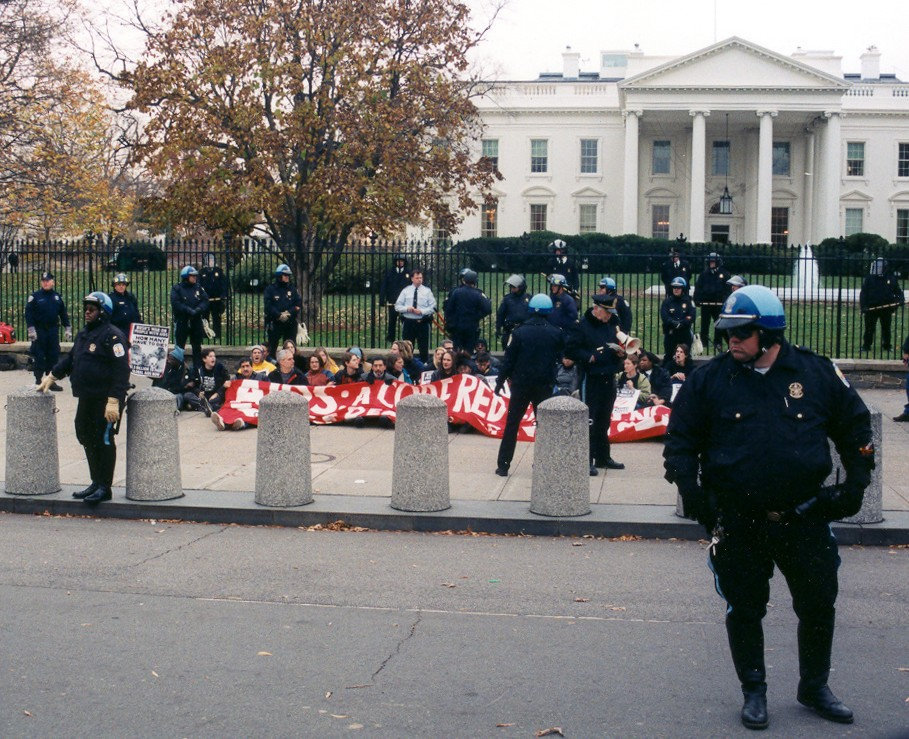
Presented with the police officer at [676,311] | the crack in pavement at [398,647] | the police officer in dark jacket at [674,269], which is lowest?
the crack in pavement at [398,647]

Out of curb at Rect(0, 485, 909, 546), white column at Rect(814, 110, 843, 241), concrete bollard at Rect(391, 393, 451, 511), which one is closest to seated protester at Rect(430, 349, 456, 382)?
curb at Rect(0, 485, 909, 546)

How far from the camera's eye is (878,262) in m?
18.4

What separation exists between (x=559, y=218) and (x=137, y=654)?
61093 mm

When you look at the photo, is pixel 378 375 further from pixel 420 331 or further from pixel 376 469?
pixel 376 469

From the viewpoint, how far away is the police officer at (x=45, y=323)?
16.5m

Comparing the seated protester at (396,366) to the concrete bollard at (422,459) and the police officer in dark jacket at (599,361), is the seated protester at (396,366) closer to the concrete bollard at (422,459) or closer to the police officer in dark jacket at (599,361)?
the police officer in dark jacket at (599,361)

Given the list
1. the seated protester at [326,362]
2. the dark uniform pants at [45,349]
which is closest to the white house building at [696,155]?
the seated protester at [326,362]

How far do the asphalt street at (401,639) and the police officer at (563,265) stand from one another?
9684 millimetres

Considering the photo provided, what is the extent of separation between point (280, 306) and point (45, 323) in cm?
343

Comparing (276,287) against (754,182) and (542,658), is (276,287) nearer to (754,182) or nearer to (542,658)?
(542,658)

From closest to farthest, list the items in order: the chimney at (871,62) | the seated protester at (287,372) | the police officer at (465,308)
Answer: the seated protester at (287,372)
the police officer at (465,308)
the chimney at (871,62)

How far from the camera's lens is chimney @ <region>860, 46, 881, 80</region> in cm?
7581

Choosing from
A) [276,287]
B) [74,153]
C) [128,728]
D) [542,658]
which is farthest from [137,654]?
[74,153]

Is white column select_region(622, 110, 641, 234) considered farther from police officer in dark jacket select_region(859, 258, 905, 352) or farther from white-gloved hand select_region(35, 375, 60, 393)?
white-gloved hand select_region(35, 375, 60, 393)
